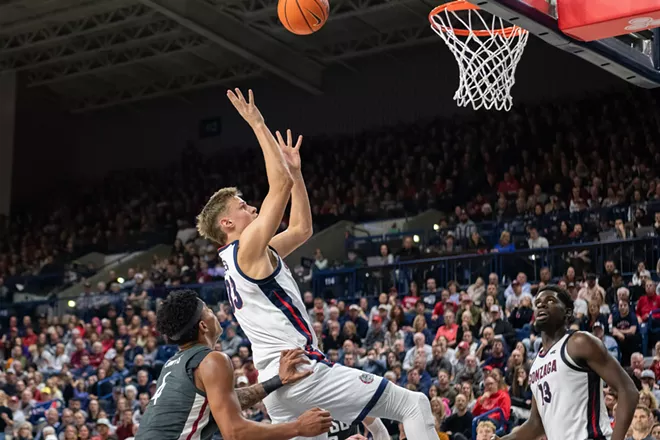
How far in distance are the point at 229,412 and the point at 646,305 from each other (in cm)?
956

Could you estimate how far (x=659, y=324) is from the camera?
12539mm

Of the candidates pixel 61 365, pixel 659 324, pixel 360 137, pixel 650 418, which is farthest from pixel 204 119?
pixel 650 418

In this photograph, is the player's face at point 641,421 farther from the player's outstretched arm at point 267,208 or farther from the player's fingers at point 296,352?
the player's outstretched arm at point 267,208

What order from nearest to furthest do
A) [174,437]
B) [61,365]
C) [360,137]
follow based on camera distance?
[174,437] → [61,365] → [360,137]

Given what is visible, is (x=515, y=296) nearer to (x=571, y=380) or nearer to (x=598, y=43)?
(x=598, y=43)

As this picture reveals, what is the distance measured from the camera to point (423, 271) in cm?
1700

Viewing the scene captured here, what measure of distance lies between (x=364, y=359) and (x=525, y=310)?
7.11 ft

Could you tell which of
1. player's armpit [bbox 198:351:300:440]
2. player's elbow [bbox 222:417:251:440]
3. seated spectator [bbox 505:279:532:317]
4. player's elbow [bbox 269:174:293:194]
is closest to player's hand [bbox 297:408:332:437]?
player's armpit [bbox 198:351:300:440]

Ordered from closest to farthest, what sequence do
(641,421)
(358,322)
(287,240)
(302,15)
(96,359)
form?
1. (287,240)
2. (302,15)
3. (641,421)
4. (358,322)
5. (96,359)

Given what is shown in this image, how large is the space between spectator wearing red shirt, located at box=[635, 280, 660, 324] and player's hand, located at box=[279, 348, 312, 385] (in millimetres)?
8434

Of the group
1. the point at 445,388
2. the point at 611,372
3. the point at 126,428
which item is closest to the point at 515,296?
the point at 445,388

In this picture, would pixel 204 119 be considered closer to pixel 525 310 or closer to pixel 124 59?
pixel 124 59

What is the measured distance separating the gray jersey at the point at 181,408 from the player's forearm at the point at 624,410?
6.72ft

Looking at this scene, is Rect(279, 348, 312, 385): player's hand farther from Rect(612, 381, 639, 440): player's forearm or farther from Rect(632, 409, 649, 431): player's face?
Rect(632, 409, 649, 431): player's face
